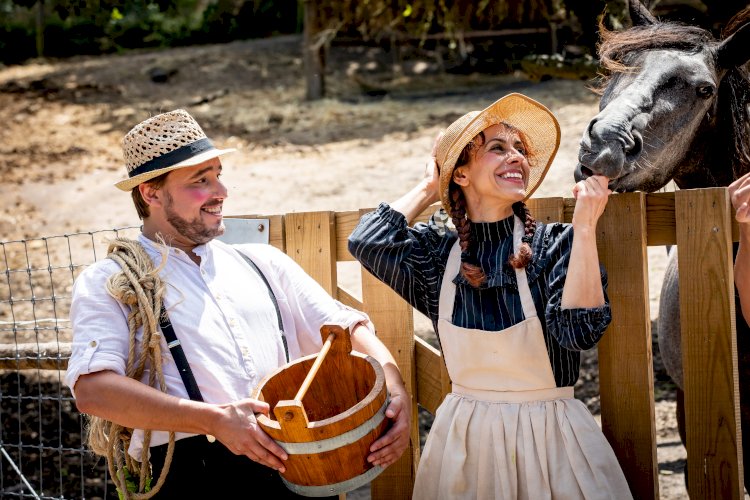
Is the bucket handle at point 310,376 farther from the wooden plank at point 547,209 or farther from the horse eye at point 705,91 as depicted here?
the horse eye at point 705,91

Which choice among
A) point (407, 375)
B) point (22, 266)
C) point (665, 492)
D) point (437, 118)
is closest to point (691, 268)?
point (407, 375)

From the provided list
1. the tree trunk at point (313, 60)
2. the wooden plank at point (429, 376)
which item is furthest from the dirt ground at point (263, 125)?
the wooden plank at point (429, 376)

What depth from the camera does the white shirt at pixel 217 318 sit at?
104 inches

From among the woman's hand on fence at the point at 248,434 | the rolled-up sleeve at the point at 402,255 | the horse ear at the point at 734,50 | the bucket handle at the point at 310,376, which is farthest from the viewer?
the horse ear at the point at 734,50

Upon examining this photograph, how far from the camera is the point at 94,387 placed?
2.55 meters

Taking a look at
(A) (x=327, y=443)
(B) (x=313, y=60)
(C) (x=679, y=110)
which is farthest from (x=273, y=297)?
(B) (x=313, y=60)

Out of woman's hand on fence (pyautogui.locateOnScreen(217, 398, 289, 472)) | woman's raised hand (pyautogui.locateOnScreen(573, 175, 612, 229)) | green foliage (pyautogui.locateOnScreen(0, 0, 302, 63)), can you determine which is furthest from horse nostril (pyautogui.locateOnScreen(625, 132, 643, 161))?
green foliage (pyautogui.locateOnScreen(0, 0, 302, 63))

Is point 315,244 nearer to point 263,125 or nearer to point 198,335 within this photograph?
point 198,335

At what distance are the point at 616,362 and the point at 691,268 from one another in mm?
388

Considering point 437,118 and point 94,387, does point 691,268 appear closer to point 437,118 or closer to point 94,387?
point 94,387

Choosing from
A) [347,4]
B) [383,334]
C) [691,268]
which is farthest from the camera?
[347,4]

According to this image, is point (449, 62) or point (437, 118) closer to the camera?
point (437, 118)

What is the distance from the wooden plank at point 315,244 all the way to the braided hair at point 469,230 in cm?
69

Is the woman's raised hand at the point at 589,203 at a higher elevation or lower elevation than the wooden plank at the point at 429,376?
higher
